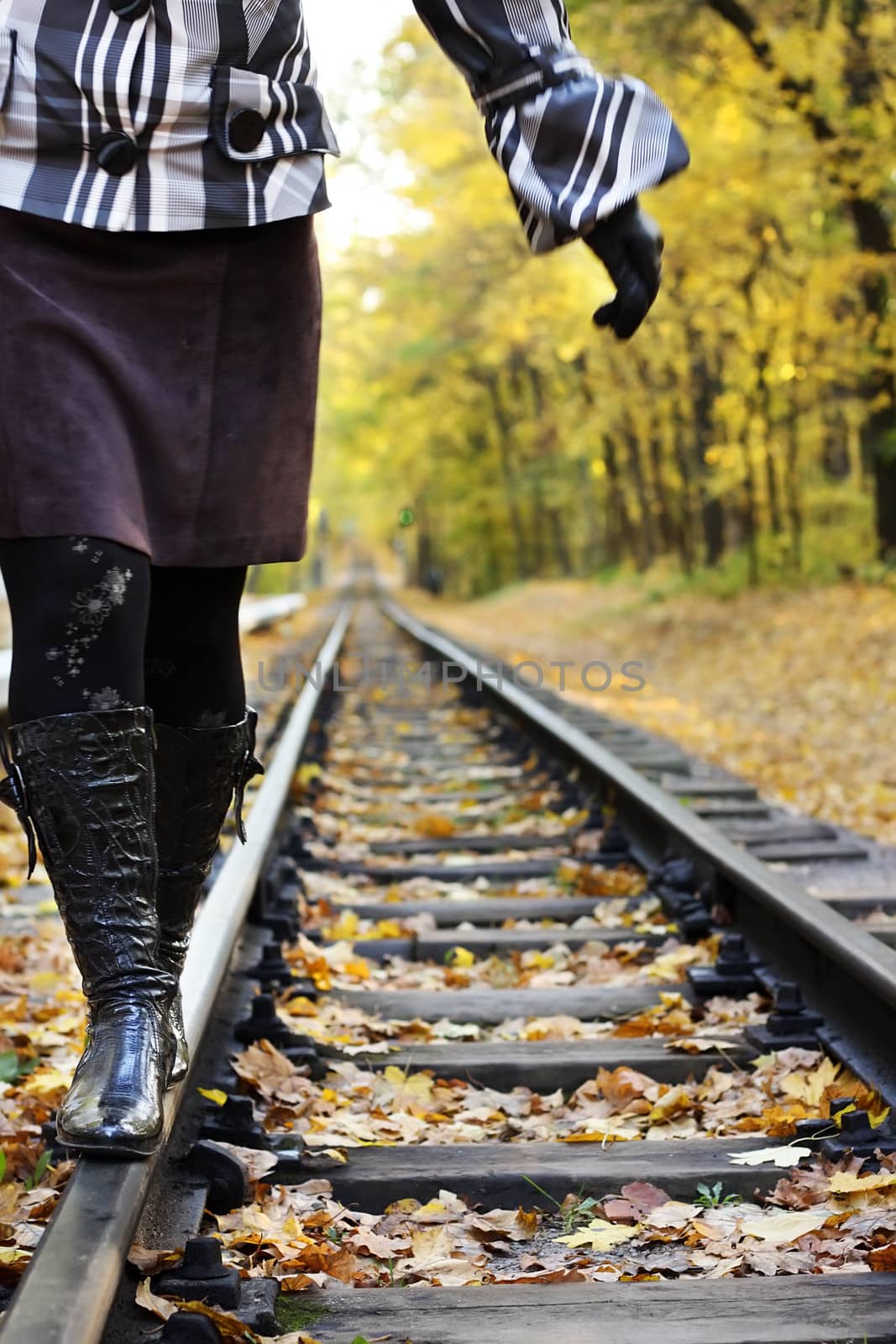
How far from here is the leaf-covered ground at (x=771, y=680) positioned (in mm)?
7203

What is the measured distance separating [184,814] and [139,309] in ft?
2.55

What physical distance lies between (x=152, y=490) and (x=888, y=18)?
12.8m

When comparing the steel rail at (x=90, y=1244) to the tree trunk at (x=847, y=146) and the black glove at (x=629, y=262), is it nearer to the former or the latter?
the black glove at (x=629, y=262)

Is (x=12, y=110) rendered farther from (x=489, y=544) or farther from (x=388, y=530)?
(x=388, y=530)

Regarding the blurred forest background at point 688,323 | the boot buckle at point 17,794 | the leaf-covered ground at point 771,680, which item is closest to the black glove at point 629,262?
the boot buckle at point 17,794

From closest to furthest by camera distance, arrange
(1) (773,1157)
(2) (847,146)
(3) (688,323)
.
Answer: (1) (773,1157), (2) (847,146), (3) (688,323)

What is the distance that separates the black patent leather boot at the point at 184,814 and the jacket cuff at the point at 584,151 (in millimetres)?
900

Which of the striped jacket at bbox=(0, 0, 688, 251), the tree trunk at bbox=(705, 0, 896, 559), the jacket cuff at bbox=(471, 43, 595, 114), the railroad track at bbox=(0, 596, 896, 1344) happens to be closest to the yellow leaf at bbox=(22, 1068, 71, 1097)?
the railroad track at bbox=(0, 596, 896, 1344)

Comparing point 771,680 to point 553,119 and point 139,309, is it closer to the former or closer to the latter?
point 553,119

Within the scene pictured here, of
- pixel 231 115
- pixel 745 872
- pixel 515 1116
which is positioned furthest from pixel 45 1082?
pixel 231 115

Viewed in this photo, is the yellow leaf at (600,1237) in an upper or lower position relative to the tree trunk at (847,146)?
lower

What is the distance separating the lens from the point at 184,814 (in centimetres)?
231

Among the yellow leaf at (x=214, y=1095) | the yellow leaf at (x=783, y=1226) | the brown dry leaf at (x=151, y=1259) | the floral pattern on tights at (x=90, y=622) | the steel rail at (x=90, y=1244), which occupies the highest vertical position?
the floral pattern on tights at (x=90, y=622)

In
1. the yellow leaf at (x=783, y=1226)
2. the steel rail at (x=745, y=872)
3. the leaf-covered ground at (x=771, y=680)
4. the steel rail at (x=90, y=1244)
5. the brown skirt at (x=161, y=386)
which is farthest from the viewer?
the leaf-covered ground at (x=771, y=680)
